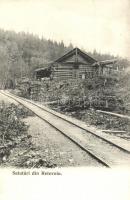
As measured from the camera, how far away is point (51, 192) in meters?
3.96

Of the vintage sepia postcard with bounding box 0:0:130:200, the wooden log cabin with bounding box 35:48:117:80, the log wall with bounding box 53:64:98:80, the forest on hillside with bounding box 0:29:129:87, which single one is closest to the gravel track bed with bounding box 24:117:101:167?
the vintage sepia postcard with bounding box 0:0:130:200

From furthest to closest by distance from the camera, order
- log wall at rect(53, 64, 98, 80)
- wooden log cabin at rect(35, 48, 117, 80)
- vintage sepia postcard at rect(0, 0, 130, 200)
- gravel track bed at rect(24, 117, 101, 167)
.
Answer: log wall at rect(53, 64, 98, 80) < wooden log cabin at rect(35, 48, 117, 80) < gravel track bed at rect(24, 117, 101, 167) < vintage sepia postcard at rect(0, 0, 130, 200)

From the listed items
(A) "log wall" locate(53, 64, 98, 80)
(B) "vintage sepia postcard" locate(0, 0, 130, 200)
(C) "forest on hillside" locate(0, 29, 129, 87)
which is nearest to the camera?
(B) "vintage sepia postcard" locate(0, 0, 130, 200)

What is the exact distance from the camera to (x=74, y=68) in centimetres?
823

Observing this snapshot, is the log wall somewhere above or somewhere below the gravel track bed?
above

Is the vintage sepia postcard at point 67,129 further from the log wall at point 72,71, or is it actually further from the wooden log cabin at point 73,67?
the log wall at point 72,71

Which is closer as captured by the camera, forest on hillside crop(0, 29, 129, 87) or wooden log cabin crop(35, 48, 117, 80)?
forest on hillside crop(0, 29, 129, 87)

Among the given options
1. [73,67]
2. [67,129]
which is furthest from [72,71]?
[67,129]

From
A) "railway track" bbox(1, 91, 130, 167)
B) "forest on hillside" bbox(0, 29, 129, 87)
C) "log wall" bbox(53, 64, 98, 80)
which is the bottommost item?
"railway track" bbox(1, 91, 130, 167)

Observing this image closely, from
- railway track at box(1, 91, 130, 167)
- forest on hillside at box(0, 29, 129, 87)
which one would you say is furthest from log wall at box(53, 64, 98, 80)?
railway track at box(1, 91, 130, 167)

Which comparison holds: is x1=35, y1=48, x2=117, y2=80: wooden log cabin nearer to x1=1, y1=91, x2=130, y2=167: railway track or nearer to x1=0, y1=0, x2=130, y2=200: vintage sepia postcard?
x1=0, y1=0, x2=130, y2=200: vintage sepia postcard

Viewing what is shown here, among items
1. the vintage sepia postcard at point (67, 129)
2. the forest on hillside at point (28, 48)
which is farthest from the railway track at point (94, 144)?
the forest on hillside at point (28, 48)

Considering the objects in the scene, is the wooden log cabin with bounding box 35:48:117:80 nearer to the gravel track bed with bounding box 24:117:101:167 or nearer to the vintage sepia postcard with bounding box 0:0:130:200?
the vintage sepia postcard with bounding box 0:0:130:200

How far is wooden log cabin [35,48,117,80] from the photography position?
7004 millimetres
